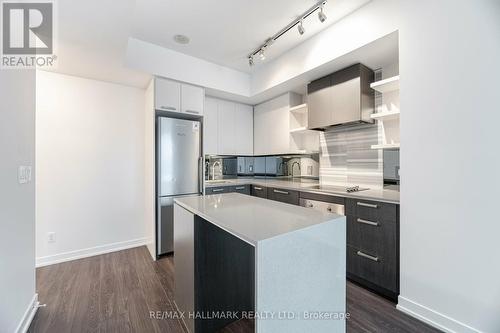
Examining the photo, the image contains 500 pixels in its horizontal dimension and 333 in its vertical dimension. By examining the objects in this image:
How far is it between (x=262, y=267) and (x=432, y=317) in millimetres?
1676

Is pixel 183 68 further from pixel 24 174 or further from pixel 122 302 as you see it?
pixel 122 302

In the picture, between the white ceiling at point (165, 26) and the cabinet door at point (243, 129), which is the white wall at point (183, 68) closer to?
the white ceiling at point (165, 26)

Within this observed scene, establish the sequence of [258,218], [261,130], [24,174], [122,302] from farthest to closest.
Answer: [261,130], [122,302], [24,174], [258,218]

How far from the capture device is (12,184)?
1404 millimetres

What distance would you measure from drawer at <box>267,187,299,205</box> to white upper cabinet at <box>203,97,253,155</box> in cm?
110

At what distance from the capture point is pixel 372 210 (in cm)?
195

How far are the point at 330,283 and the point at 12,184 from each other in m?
2.07

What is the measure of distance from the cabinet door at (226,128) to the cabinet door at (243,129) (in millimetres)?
69

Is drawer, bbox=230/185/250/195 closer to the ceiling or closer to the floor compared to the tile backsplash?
closer to the floor

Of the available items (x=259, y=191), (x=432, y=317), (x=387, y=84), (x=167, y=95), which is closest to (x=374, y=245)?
(x=432, y=317)

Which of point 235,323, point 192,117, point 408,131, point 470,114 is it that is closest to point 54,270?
point 235,323

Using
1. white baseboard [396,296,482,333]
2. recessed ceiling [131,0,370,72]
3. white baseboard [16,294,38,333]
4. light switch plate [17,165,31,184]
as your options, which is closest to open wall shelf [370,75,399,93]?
recessed ceiling [131,0,370,72]

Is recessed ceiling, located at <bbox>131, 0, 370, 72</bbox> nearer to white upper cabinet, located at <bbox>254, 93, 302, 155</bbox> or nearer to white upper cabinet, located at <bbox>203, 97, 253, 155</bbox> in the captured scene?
white upper cabinet, located at <bbox>254, 93, 302, 155</bbox>

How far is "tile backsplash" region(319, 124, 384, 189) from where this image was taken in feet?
8.34
